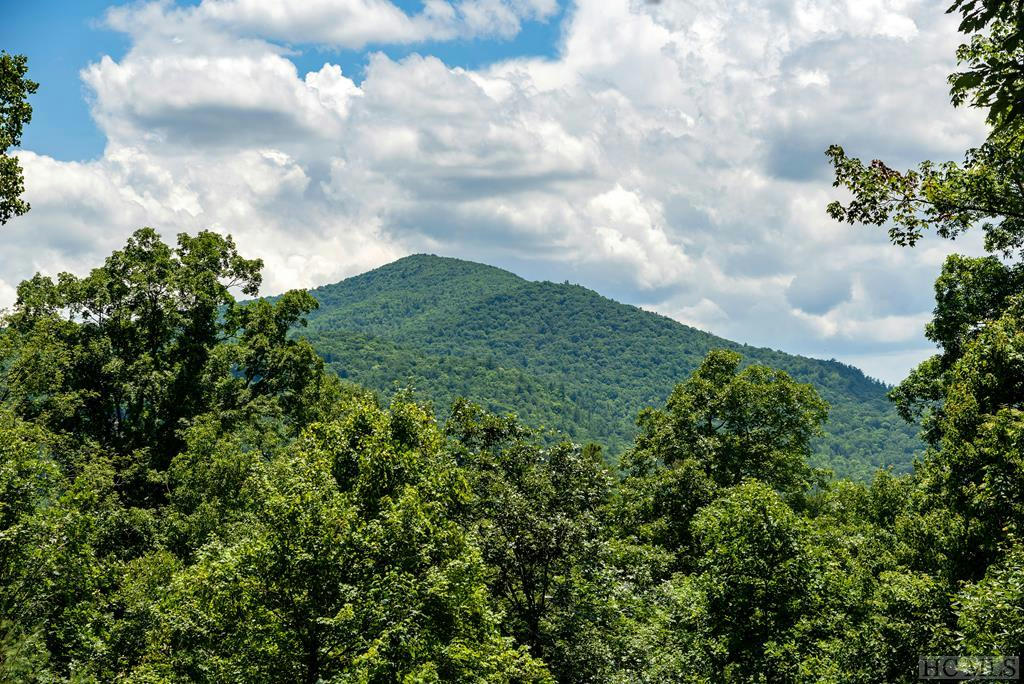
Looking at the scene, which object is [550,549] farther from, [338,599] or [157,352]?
[157,352]

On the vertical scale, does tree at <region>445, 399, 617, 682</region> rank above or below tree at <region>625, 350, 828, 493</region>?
below

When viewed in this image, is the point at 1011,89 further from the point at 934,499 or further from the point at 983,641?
the point at 934,499

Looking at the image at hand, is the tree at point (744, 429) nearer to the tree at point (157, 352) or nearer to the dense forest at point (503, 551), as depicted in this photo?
the dense forest at point (503, 551)

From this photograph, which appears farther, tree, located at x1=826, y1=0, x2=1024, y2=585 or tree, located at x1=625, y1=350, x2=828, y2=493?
tree, located at x1=625, y1=350, x2=828, y2=493

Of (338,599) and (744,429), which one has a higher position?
(744,429)

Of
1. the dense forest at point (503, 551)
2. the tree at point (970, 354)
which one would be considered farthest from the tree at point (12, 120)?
the tree at point (970, 354)

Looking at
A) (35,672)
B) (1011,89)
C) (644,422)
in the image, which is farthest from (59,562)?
(644,422)

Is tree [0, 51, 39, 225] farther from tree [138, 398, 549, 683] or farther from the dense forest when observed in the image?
tree [138, 398, 549, 683]

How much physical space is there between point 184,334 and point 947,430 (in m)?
36.4

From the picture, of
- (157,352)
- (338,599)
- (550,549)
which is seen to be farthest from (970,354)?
(157,352)

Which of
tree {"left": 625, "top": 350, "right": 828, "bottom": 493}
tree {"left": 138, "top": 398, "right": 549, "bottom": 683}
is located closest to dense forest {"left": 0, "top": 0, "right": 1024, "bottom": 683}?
tree {"left": 138, "top": 398, "right": 549, "bottom": 683}

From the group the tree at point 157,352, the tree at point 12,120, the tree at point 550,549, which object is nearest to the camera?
the tree at point 12,120

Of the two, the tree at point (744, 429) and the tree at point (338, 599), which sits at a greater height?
the tree at point (744, 429)

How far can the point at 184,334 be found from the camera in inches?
1681
